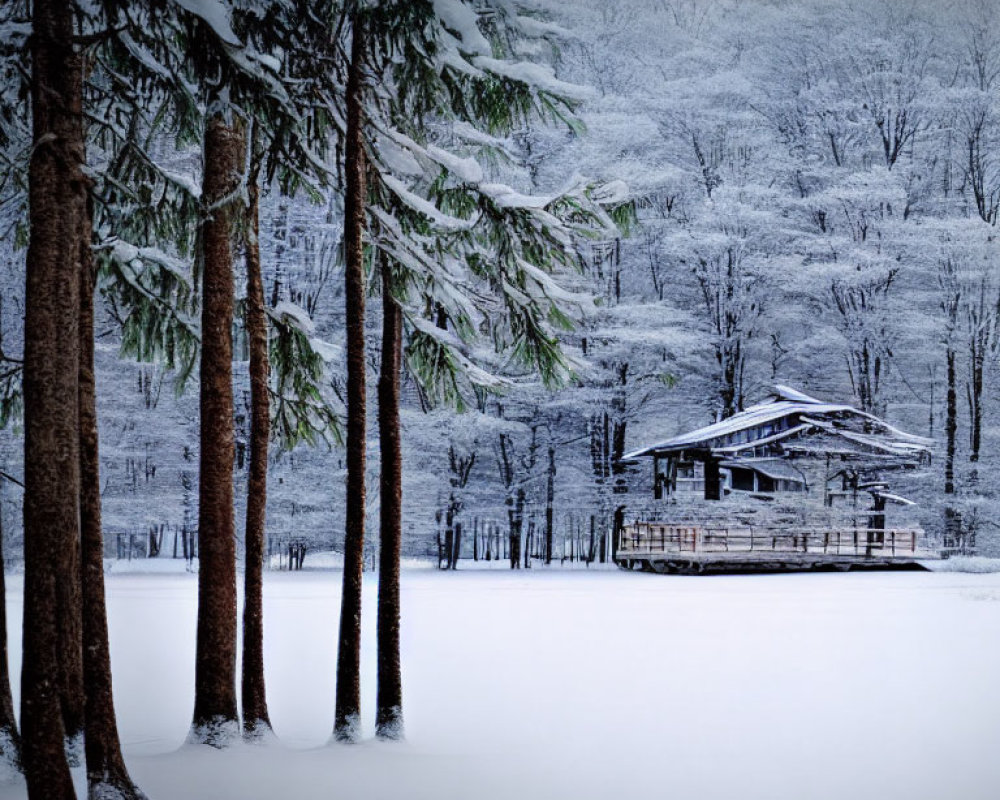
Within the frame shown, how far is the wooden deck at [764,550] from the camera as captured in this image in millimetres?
20719

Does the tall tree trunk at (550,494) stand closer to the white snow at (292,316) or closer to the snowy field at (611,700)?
the snowy field at (611,700)

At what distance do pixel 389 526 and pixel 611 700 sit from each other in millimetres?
2870

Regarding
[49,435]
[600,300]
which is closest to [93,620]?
[49,435]

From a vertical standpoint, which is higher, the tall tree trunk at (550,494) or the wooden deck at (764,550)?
the tall tree trunk at (550,494)

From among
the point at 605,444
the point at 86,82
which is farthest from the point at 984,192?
the point at 86,82

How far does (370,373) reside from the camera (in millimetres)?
21656

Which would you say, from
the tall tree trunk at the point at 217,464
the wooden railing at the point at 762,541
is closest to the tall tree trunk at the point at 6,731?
the tall tree trunk at the point at 217,464

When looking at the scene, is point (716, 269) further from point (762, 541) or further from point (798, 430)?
point (762, 541)

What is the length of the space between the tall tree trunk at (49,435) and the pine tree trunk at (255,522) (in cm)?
243

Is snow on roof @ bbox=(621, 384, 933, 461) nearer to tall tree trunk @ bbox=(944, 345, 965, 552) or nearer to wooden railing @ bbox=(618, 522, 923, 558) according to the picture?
wooden railing @ bbox=(618, 522, 923, 558)

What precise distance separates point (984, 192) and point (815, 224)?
11.4 feet

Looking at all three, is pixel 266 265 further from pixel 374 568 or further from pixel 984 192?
pixel 984 192

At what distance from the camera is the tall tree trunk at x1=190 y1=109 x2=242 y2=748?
6418 millimetres

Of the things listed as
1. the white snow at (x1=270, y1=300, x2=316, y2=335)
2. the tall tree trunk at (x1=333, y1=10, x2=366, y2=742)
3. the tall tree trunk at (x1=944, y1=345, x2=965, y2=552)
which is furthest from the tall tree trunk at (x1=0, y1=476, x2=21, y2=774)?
the tall tree trunk at (x1=944, y1=345, x2=965, y2=552)
